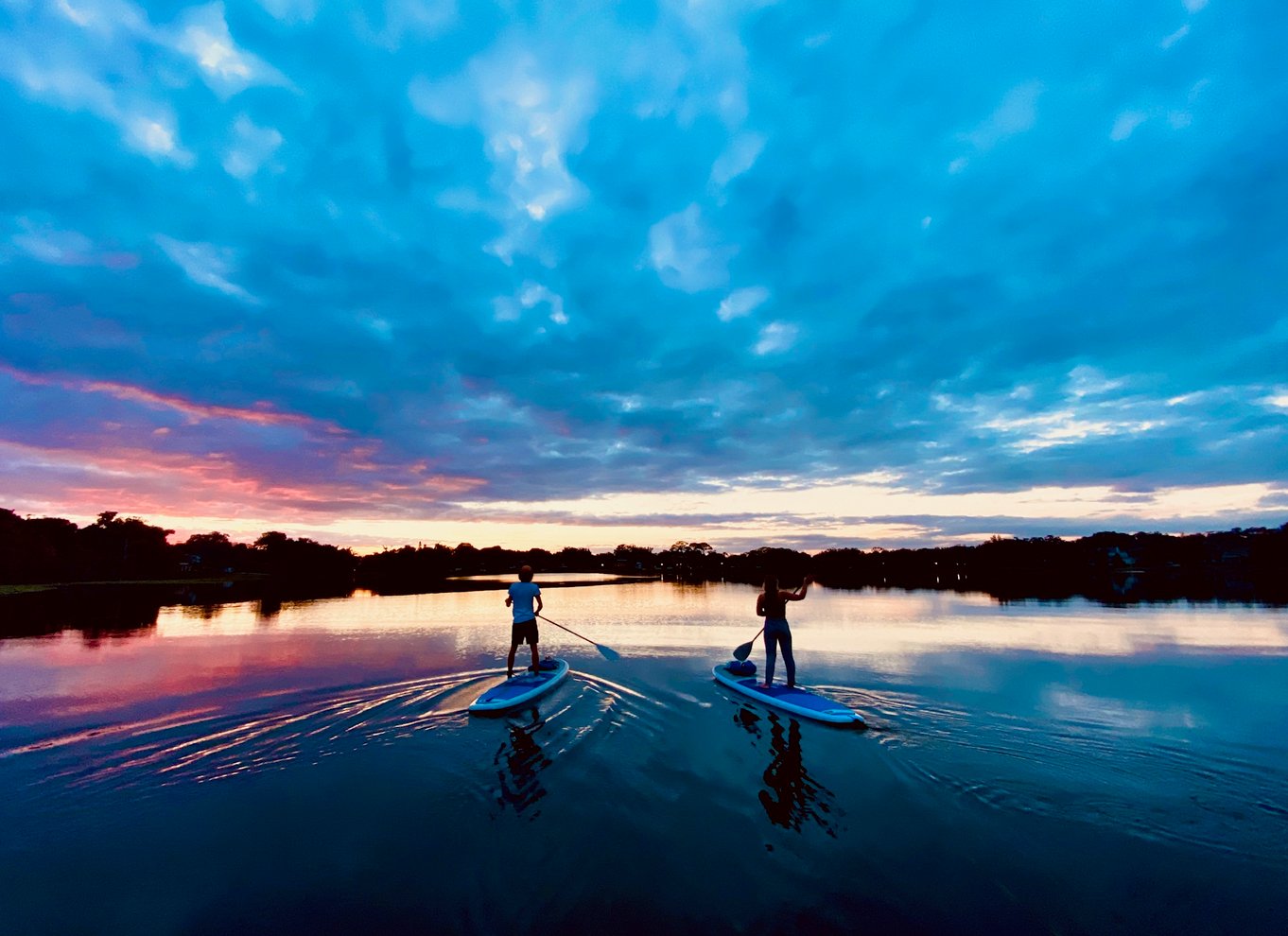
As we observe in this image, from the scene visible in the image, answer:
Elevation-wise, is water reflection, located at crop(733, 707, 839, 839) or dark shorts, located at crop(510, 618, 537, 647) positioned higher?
dark shorts, located at crop(510, 618, 537, 647)

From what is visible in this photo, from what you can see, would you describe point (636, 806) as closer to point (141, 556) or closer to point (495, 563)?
point (141, 556)

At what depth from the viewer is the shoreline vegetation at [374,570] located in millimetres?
53281

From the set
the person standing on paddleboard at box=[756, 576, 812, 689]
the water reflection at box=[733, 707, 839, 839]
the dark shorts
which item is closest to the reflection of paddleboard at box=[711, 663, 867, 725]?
the person standing on paddleboard at box=[756, 576, 812, 689]

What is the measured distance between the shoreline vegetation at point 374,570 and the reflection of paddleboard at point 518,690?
7214mm

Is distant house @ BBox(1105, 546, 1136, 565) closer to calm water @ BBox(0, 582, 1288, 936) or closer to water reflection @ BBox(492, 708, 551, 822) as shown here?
calm water @ BBox(0, 582, 1288, 936)

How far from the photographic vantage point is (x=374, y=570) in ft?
594

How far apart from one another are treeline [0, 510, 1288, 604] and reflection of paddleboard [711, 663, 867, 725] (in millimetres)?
57141

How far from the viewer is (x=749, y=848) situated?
732 cm

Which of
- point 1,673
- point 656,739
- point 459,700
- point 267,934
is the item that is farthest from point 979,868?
point 1,673

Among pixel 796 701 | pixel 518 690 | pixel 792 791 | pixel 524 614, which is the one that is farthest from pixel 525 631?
pixel 792 791

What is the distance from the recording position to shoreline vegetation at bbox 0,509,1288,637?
53281 millimetres

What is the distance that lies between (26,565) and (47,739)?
9973 centimetres

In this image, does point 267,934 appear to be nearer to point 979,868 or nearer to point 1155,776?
point 979,868

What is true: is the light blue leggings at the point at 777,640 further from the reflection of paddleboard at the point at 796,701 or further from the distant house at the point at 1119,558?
the distant house at the point at 1119,558
